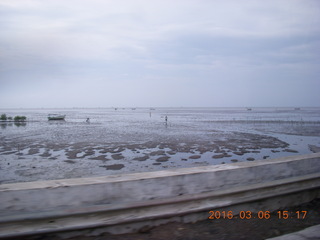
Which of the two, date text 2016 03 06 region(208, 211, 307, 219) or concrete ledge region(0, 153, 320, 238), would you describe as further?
date text 2016 03 06 region(208, 211, 307, 219)

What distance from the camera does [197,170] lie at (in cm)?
337

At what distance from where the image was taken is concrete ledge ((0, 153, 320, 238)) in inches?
101

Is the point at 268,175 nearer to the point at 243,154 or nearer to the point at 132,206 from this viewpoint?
the point at 132,206

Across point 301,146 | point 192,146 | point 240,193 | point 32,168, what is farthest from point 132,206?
point 301,146

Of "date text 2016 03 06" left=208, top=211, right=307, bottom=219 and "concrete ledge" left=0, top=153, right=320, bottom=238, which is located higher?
"concrete ledge" left=0, top=153, right=320, bottom=238
